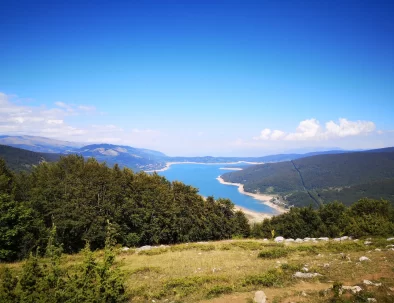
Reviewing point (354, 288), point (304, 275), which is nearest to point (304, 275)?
point (304, 275)

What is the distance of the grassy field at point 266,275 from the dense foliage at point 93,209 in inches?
433

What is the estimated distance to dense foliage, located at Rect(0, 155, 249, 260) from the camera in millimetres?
28203

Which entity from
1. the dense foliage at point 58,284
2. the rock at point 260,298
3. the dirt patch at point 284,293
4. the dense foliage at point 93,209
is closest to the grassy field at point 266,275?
the dirt patch at point 284,293

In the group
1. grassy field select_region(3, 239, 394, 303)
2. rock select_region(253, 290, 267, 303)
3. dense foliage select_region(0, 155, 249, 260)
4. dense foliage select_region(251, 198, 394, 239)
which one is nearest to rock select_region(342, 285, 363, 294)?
grassy field select_region(3, 239, 394, 303)

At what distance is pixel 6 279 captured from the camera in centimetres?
796

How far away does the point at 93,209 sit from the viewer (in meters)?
36.7

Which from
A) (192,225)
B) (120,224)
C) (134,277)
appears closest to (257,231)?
(192,225)

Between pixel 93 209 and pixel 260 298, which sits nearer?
pixel 260 298

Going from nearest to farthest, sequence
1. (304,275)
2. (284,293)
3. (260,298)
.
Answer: (260,298)
(284,293)
(304,275)

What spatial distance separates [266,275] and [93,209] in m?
30.5

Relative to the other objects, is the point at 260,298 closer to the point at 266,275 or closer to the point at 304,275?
the point at 266,275

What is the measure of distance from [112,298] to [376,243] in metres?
22.8

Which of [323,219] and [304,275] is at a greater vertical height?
[304,275]

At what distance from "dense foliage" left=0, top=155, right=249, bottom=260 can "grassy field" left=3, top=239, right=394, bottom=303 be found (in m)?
11.0
